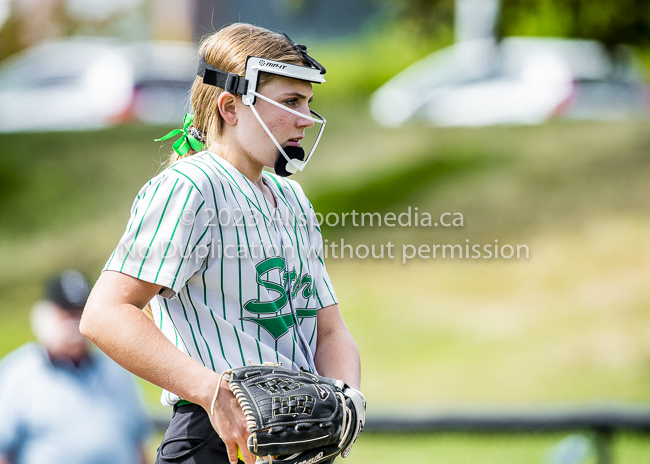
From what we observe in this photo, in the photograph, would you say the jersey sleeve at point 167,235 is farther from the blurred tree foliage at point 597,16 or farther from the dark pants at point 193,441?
the blurred tree foliage at point 597,16

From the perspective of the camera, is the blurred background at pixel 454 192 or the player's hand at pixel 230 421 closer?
the player's hand at pixel 230 421

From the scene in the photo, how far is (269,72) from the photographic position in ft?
6.98

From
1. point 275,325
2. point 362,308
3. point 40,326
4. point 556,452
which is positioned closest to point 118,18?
point 362,308

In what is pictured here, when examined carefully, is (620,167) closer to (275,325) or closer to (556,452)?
(556,452)

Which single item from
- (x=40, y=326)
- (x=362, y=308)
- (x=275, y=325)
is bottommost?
(x=362, y=308)

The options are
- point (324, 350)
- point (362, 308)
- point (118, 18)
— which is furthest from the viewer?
point (118, 18)

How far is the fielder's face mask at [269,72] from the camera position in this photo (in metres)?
2.11

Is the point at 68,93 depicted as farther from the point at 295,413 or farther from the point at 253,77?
the point at 295,413

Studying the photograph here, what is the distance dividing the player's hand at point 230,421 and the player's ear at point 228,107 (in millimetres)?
825

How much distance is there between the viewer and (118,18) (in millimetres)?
17672

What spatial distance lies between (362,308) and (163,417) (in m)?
4.55

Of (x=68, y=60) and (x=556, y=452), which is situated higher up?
(x=68, y=60)

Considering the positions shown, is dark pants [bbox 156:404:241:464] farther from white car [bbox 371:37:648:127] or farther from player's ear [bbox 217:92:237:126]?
white car [bbox 371:37:648:127]

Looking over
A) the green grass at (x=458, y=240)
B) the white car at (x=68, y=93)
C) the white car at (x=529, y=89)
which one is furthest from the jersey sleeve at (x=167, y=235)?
the white car at (x=68, y=93)
